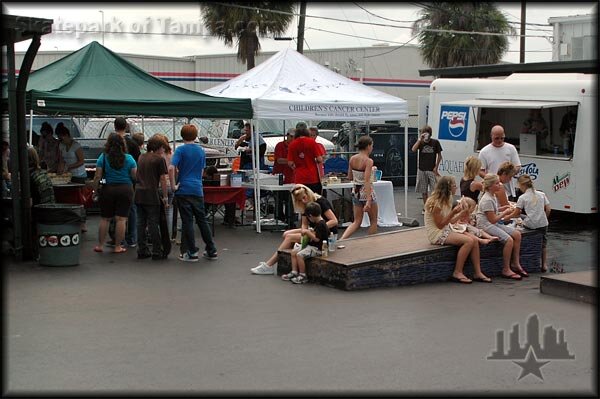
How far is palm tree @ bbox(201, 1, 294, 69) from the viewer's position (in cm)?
3575

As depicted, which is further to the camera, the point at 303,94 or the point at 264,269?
the point at 303,94

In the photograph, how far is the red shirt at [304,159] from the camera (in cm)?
1414

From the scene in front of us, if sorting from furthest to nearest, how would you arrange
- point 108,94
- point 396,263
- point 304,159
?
1. point 304,159
2. point 108,94
3. point 396,263

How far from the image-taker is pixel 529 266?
11.4m

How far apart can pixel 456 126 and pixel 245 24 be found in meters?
19.5

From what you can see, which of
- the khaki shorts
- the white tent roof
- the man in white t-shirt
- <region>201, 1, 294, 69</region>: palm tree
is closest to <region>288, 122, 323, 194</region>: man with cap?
the white tent roof

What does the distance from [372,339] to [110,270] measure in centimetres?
462

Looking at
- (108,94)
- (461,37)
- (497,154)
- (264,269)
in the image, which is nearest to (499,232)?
(264,269)

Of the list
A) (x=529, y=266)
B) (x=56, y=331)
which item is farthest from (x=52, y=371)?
(x=529, y=266)

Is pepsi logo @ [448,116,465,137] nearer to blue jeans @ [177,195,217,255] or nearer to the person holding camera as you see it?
the person holding camera

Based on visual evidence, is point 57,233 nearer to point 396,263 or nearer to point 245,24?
point 396,263

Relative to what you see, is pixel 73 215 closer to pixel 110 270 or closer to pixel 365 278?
pixel 110 270

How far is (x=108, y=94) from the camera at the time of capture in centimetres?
1344

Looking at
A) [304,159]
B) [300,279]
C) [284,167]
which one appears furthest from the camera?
[284,167]
